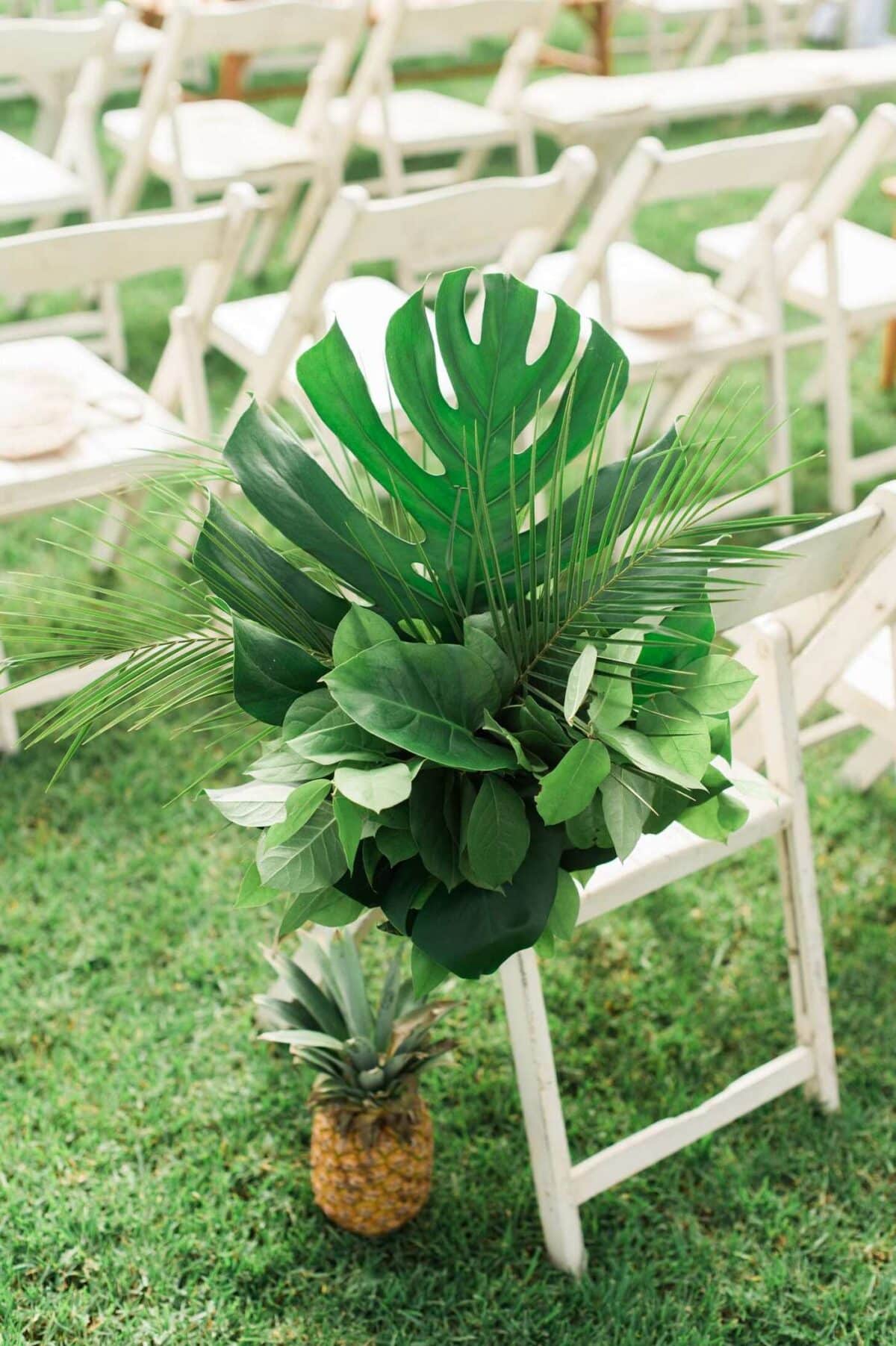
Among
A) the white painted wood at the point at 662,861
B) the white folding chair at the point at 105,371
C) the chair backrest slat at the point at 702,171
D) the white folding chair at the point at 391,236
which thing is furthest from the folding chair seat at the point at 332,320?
the white painted wood at the point at 662,861

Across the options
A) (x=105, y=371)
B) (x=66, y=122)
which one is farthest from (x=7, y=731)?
(x=66, y=122)

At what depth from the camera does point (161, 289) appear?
4867 mm

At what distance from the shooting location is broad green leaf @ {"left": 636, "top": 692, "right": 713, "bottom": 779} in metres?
1.33

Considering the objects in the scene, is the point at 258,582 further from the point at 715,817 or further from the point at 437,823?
the point at 715,817

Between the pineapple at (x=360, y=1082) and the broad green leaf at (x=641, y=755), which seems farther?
the pineapple at (x=360, y=1082)

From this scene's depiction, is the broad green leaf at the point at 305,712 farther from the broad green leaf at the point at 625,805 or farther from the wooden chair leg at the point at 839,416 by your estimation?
the wooden chair leg at the point at 839,416

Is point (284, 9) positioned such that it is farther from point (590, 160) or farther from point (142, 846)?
point (142, 846)

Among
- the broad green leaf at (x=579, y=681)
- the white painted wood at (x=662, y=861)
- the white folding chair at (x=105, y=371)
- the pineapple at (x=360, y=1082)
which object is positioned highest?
the broad green leaf at (x=579, y=681)

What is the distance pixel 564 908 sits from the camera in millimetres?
1416

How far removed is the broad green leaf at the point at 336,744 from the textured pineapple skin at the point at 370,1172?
0.75 m

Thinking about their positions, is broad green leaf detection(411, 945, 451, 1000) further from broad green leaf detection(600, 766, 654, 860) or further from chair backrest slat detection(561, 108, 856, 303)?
chair backrest slat detection(561, 108, 856, 303)

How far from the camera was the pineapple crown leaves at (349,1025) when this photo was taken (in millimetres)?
1814

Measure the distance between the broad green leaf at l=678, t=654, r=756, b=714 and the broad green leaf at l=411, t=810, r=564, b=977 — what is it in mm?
197

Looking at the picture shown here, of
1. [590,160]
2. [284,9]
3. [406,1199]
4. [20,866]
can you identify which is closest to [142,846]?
[20,866]
